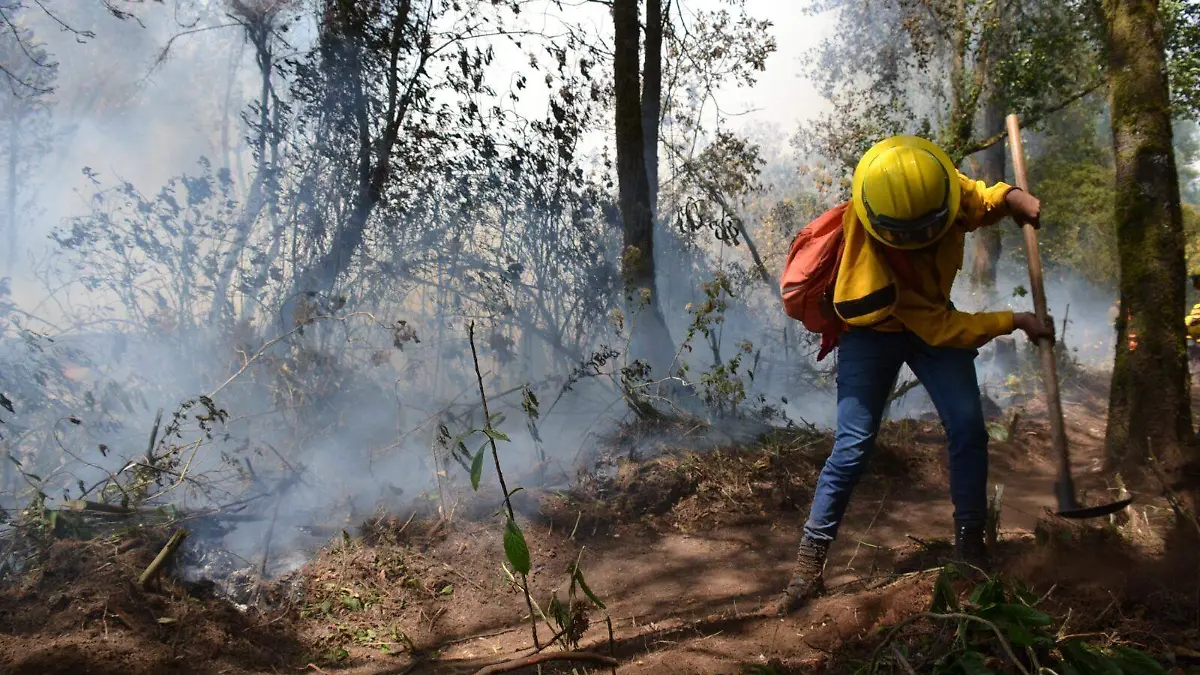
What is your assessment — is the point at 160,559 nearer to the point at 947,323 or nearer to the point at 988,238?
the point at 947,323

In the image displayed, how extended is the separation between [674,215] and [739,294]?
130 cm

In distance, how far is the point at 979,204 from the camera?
8.54 feet

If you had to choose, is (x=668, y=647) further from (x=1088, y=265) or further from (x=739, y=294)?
A: (x=1088, y=265)

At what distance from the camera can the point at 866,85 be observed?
1188 cm

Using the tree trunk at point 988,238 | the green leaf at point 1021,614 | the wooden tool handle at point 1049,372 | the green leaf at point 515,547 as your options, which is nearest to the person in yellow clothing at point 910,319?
the wooden tool handle at point 1049,372

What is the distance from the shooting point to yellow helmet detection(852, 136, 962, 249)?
240 cm

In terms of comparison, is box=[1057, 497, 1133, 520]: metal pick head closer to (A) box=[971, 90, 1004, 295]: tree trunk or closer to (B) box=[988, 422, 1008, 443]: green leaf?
(B) box=[988, 422, 1008, 443]: green leaf

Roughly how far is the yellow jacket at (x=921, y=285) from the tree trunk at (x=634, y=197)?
3.77 meters

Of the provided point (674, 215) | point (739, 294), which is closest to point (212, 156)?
point (674, 215)

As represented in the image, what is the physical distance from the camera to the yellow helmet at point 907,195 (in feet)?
7.89

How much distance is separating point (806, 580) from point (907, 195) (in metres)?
1.45

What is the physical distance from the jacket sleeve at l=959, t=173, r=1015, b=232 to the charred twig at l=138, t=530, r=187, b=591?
11.5 ft

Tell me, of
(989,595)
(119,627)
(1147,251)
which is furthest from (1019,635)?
(1147,251)

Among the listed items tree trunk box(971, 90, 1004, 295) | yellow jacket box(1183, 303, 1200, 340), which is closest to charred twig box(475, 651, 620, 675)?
yellow jacket box(1183, 303, 1200, 340)
